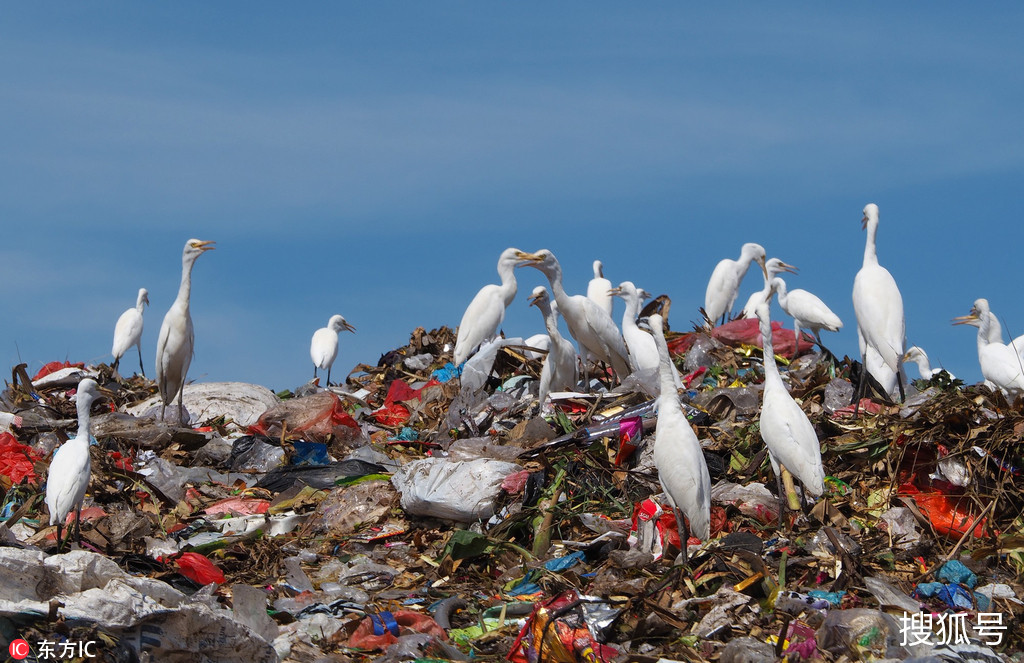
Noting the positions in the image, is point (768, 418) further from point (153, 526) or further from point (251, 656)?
point (153, 526)

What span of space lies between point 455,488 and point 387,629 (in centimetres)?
175

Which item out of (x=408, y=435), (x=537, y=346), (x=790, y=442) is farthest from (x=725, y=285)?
(x=790, y=442)

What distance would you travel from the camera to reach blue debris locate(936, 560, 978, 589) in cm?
574

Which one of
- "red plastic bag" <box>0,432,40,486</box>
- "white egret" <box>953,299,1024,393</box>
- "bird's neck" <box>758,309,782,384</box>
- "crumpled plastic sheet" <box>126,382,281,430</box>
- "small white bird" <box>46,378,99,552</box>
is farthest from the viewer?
"crumpled plastic sheet" <box>126,382,281,430</box>

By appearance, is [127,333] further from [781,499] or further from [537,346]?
[781,499]

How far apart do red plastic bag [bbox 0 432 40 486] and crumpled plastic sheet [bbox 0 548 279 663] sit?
9.51ft

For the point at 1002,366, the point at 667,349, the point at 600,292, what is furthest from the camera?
the point at 600,292

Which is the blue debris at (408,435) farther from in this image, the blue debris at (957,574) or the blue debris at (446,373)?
the blue debris at (957,574)

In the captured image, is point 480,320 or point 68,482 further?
point 480,320

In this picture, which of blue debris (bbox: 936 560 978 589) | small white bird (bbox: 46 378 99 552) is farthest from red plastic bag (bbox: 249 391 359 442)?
blue debris (bbox: 936 560 978 589)

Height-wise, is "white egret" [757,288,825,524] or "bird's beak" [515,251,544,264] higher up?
"bird's beak" [515,251,544,264]

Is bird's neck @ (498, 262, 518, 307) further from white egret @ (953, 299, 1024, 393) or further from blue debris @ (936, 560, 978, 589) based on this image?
blue debris @ (936, 560, 978, 589)

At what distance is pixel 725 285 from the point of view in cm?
1591

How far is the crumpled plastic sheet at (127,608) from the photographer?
4645mm
